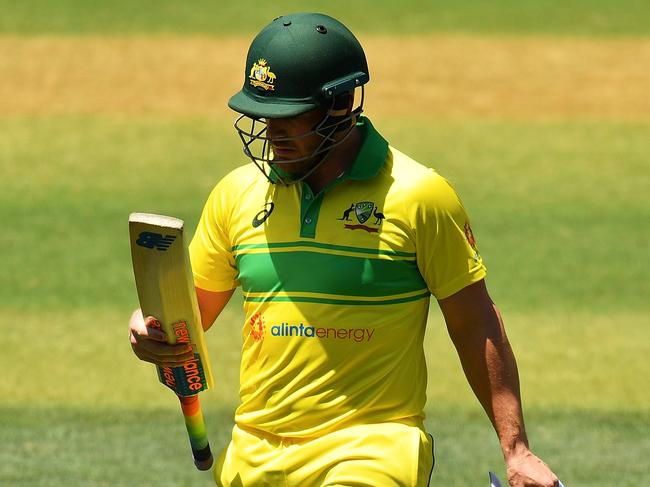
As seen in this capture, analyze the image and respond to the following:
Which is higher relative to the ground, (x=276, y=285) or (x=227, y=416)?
(x=276, y=285)

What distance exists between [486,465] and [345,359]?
10.7 ft

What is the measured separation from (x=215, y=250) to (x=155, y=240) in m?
0.31

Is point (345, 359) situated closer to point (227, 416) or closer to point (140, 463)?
point (140, 463)

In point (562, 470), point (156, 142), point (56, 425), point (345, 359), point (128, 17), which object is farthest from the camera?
point (128, 17)

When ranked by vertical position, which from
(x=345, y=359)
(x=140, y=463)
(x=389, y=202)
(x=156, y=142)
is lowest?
(x=156, y=142)

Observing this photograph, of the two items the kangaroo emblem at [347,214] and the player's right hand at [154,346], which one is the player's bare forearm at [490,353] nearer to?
the kangaroo emblem at [347,214]

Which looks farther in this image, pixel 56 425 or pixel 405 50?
pixel 405 50

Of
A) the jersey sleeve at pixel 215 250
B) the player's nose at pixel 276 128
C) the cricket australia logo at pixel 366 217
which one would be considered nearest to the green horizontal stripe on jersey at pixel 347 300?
the cricket australia logo at pixel 366 217

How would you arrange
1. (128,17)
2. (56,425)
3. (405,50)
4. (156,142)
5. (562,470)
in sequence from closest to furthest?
(562,470) → (56,425) → (156,142) → (405,50) → (128,17)

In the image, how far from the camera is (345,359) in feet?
14.7

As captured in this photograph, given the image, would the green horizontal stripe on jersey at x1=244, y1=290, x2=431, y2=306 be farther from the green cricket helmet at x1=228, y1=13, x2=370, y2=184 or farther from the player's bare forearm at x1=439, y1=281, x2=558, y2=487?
the green cricket helmet at x1=228, y1=13, x2=370, y2=184

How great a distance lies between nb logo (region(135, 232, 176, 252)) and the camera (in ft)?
14.8

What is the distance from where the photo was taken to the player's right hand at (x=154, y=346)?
4.64m

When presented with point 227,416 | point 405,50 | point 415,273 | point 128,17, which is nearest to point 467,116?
point 405,50
